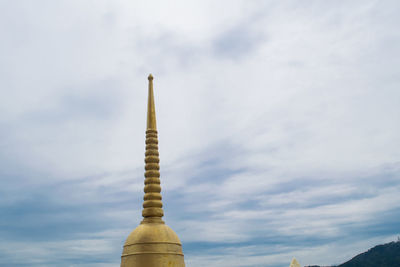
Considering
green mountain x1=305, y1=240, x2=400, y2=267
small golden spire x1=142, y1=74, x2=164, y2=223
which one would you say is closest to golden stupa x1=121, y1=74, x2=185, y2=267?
small golden spire x1=142, y1=74, x2=164, y2=223

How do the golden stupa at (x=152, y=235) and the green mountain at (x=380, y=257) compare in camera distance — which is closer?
the golden stupa at (x=152, y=235)

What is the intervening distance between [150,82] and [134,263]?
9.57m

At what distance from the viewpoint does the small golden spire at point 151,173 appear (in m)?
22.2

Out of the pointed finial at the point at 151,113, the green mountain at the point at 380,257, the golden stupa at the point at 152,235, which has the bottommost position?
the golden stupa at the point at 152,235

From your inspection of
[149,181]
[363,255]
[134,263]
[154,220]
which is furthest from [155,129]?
[363,255]

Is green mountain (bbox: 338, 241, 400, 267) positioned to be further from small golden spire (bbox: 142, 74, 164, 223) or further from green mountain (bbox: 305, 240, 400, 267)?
small golden spire (bbox: 142, 74, 164, 223)

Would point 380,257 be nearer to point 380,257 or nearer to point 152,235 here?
point 380,257

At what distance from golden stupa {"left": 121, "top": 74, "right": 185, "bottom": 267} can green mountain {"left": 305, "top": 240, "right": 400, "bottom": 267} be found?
8376 centimetres

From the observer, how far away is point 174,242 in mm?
21625

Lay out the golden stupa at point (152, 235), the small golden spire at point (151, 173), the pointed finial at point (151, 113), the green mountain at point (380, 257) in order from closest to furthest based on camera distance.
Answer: the golden stupa at point (152, 235), the small golden spire at point (151, 173), the pointed finial at point (151, 113), the green mountain at point (380, 257)

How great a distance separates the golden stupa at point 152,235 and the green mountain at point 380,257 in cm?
8376

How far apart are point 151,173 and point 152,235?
3248 mm

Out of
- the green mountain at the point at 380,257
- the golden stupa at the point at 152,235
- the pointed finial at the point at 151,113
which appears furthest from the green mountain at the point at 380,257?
the pointed finial at the point at 151,113

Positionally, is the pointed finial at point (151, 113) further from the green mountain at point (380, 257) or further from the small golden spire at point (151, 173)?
the green mountain at point (380, 257)
